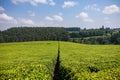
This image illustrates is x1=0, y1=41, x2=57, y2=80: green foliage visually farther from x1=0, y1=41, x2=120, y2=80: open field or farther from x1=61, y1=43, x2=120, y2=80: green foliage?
x1=61, y1=43, x2=120, y2=80: green foliage

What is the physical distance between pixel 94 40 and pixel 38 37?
4274 centimetres

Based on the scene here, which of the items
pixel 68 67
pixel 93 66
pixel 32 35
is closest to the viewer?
pixel 68 67

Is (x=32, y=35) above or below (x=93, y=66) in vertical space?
above

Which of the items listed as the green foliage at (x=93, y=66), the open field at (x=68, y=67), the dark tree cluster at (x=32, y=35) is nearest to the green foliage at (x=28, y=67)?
the open field at (x=68, y=67)

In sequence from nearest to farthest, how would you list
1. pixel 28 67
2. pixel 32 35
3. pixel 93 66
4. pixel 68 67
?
pixel 68 67 → pixel 28 67 → pixel 93 66 → pixel 32 35

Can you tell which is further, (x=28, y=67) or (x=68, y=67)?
(x=28, y=67)

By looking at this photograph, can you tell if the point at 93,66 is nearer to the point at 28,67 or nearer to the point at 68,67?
the point at 68,67

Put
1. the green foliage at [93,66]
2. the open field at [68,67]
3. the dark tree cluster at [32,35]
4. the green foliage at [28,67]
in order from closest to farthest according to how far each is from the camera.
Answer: the green foliage at [93,66] < the open field at [68,67] < the green foliage at [28,67] < the dark tree cluster at [32,35]

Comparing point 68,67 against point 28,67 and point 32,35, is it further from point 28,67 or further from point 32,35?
point 32,35

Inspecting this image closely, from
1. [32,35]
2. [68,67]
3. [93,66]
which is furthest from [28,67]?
[32,35]

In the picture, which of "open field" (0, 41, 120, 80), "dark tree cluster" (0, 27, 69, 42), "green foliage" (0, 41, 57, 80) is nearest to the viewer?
"open field" (0, 41, 120, 80)

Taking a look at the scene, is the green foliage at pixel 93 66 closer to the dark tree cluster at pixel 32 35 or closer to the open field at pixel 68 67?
the open field at pixel 68 67

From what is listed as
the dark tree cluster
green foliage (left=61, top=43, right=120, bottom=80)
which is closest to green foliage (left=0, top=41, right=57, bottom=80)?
green foliage (left=61, top=43, right=120, bottom=80)

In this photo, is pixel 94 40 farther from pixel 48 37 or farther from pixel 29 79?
pixel 29 79
